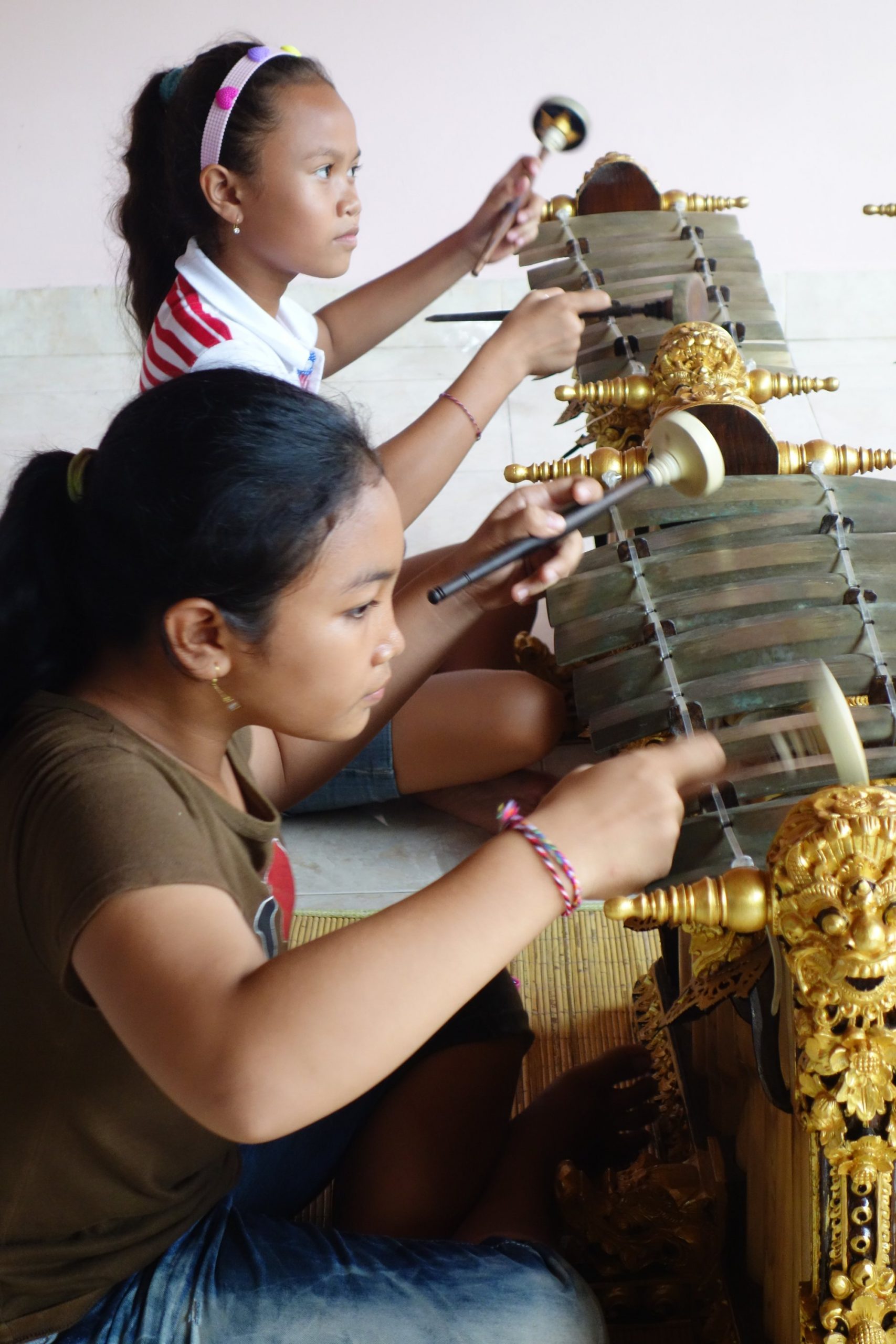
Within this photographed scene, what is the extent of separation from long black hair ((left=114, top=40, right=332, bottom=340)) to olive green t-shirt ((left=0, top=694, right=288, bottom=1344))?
1.09m

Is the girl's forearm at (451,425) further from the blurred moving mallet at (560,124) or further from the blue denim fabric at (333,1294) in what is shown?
the blue denim fabric at (333,1294)

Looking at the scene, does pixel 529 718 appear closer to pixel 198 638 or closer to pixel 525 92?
pixel 198 638

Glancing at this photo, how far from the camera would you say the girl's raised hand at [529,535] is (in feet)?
4.14

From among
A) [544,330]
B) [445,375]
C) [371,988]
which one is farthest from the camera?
[445,375]

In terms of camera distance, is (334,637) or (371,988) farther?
(334,637)

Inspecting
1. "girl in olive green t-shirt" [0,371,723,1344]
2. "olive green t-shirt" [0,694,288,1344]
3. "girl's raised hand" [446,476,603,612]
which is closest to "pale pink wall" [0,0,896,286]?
"girl's raised hand" [446,476,603,612]

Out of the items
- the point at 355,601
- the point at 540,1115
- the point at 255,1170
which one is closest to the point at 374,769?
the point at 540,1115

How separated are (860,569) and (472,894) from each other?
0.67 m

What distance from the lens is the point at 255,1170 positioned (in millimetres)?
1245

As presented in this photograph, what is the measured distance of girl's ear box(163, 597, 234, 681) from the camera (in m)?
0.95

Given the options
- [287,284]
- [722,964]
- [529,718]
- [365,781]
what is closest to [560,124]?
[287,284]

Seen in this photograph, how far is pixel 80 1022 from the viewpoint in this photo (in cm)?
92

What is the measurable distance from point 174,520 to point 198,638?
0.09 m

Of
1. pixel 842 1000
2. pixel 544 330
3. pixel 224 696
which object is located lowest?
pixel 842 1000
